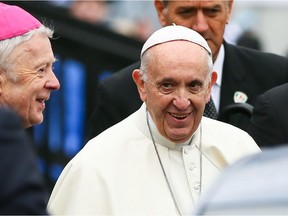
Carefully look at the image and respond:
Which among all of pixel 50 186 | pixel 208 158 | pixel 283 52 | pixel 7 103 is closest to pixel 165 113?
pixel 208 158

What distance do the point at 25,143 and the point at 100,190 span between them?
4.64ft

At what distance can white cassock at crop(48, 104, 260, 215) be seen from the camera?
5.39 m

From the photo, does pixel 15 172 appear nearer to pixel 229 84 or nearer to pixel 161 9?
pixel 229 84

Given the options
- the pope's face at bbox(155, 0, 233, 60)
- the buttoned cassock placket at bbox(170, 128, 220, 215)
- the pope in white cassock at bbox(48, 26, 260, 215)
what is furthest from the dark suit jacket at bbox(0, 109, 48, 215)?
the pope's face at bbox(155, 0, 233, 60)

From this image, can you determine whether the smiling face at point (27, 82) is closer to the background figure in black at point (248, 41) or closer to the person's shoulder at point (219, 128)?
the person's shoulder at point (219, 128)

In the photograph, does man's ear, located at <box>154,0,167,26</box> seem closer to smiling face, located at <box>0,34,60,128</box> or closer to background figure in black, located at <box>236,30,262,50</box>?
smiling face, located at <box>0,34,60,128</box>

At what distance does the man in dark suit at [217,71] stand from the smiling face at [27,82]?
1209 millimetres

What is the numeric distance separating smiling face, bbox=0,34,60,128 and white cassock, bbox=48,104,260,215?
0.92 ft

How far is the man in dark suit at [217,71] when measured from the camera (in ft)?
22.4

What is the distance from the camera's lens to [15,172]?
3941mm

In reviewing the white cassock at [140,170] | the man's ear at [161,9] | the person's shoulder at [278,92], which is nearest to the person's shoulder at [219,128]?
the white cassock at [140,170]

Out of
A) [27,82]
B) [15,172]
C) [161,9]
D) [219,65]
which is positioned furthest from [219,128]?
[15,172]

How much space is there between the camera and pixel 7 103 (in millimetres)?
5562

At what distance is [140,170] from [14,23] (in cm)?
85
